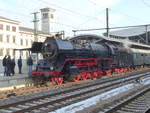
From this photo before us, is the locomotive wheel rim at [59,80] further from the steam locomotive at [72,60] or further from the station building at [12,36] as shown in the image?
the station building at [12,36]

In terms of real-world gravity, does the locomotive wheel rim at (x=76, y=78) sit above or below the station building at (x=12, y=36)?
below

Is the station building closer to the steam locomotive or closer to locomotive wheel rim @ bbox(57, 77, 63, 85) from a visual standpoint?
the steam locomotive

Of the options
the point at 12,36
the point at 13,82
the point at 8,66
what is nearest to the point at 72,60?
the point at 13,82

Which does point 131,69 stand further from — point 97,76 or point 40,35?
point 40,35

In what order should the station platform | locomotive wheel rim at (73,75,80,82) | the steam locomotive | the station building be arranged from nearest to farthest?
the station platform, the steam locomotive, locomotive wheel rim at (73,75,80,82), the station building

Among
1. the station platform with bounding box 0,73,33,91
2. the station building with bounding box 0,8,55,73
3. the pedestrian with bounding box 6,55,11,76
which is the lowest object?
the station platform with bounding box 0,73,33,91

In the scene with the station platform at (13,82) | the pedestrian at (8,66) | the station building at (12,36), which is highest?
the station building at (12,36)

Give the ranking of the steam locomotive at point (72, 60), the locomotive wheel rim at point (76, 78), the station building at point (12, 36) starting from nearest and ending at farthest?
the steam locomotive at point (72, 60)
the locomotive wheel rim at point (76, 78)
the station building at point (12, 36)

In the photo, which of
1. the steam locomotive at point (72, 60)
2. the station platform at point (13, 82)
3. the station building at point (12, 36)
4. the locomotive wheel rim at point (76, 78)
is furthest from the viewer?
the station building at point (12, 36)

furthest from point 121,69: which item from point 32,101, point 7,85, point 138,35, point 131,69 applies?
point 138,35

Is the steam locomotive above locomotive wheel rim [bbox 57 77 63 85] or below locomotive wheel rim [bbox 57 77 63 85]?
above

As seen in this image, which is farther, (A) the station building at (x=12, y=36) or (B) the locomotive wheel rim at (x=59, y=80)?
(A) the station building at (x=12, y=36)

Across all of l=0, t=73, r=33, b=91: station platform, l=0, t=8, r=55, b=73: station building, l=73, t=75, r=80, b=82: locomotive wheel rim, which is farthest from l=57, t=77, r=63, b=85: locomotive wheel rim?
l=0, t=8, r=55, b=73: station building

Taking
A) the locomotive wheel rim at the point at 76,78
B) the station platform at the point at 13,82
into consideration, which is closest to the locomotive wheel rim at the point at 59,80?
the locomotive wheel rim at the point at 76,78
